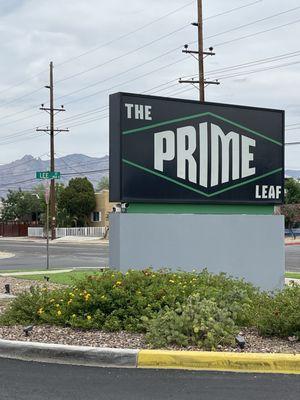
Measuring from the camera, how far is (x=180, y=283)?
30.0 ft

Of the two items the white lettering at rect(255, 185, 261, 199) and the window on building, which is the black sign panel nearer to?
the white lettering at rect(255, 185, 261, 199)

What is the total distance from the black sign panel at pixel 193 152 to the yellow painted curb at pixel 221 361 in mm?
4873

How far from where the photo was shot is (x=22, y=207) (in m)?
80.4

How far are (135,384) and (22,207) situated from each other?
7588cm

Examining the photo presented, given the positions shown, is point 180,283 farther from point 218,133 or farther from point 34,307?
point 218,133

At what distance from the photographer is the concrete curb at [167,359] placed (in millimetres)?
6727

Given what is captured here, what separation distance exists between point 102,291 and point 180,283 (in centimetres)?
116

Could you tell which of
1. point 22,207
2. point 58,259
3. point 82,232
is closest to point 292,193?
point 82,232

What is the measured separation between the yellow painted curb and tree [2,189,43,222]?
74001mm

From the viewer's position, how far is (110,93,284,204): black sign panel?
37.7 ft

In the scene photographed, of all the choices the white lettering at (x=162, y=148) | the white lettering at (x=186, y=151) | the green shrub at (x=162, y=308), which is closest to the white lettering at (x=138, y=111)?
the white lettering at (x=162, y=148)

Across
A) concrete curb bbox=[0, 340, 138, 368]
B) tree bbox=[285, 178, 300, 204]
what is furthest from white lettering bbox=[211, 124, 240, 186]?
tree bbox=[285, 178, 300, 204]

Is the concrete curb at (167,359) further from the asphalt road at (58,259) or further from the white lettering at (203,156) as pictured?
the asphalt road at (58,259)

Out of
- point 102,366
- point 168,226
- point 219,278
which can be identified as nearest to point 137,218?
point 168,226
